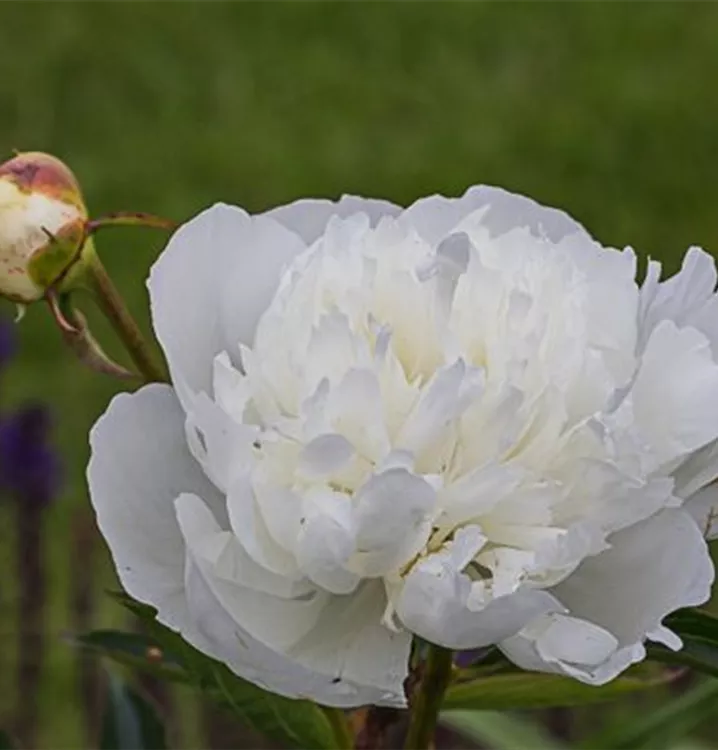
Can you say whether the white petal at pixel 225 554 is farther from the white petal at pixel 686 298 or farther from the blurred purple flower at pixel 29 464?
the blurred purple flower at pixel 29 464

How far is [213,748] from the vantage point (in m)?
2.01

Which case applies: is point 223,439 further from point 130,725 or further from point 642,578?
point 130,725

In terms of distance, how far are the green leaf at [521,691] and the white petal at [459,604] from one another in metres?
0.16

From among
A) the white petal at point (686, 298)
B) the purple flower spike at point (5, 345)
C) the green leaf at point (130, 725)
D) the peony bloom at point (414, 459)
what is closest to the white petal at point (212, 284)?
the peony bloom at point (414, 459)

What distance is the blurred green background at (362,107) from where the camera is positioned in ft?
9.34

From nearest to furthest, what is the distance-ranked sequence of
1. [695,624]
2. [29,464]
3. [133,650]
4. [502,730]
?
[695,624] < [133,650] < [502,730] < [29,464]

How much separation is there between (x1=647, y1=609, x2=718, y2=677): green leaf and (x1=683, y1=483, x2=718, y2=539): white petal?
6cm

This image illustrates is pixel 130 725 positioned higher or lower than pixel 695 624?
lower

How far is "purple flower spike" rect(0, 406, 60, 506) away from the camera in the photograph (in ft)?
5.62

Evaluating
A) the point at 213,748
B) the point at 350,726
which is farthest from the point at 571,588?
the point at 213,748

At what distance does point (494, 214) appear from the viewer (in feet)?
2.13

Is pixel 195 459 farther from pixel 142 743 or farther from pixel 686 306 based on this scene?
pixel 142 743

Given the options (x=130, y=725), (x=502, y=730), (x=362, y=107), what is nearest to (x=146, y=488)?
(x=130, y=725)

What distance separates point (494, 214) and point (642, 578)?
138 mm
